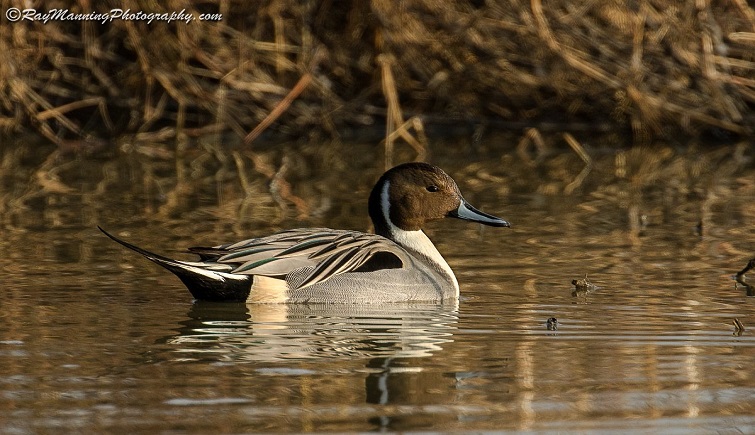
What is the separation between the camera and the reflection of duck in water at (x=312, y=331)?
569 cm

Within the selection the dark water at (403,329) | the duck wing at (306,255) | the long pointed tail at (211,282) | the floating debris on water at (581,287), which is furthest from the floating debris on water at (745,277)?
the long pointed tail at (211,282)

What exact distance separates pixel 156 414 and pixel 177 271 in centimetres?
213

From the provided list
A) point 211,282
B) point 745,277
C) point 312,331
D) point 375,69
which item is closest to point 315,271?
point 211,282

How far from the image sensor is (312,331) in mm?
6145

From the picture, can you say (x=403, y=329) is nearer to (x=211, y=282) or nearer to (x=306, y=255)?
(x=306, y=255)

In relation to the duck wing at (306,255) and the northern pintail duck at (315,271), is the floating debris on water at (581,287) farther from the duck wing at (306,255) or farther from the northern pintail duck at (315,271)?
the duck wing at (306,255)

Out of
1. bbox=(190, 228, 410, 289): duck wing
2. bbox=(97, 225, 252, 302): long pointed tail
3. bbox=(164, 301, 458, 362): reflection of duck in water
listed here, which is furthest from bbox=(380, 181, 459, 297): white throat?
bbox=(97, 225, 252, 302): long pointed tail

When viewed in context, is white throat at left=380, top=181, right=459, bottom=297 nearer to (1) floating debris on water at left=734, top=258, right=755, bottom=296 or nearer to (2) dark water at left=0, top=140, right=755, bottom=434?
(2) dark water at left=0, top=140, right=755, bottom=434

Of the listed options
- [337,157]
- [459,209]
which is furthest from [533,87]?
[459,209]

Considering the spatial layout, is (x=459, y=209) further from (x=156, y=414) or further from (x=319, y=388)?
(x=156, y=414)

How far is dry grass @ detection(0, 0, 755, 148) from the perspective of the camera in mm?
14305

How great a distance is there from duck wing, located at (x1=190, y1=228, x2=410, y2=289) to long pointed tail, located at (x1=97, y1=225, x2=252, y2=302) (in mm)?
55

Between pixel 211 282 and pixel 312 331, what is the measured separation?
0.79 m

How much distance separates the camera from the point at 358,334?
20.0ft
